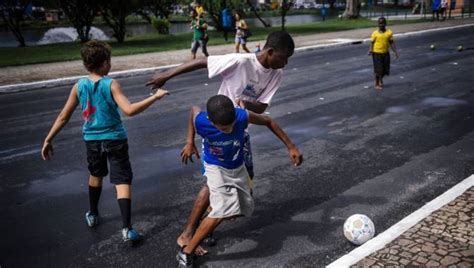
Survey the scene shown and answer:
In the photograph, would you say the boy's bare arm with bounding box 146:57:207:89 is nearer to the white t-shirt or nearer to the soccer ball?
the white t-shirt

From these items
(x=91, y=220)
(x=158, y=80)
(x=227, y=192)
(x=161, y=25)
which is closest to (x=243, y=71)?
(x=158, y=80)

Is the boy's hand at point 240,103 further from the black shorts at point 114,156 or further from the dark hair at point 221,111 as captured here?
the black shorts at point 114,156

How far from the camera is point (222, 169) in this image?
12.1ft

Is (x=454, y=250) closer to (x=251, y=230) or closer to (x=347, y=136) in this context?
(x=251, y=230)

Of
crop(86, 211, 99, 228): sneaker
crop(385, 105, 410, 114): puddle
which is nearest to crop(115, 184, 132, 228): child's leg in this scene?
crop(86, 211, 99, 228): sneaker

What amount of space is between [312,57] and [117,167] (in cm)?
1516

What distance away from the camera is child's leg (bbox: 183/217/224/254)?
3604mm

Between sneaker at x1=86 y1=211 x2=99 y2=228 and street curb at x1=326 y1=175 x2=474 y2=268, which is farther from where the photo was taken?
sneaker at x1=86 y1=211 x2=99 y2=228

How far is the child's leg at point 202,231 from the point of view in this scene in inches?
142

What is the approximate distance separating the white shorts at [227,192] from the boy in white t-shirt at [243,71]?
0.29 metres

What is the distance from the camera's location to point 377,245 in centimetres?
392

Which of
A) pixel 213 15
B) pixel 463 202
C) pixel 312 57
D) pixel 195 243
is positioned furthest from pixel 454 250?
pixel 213 15

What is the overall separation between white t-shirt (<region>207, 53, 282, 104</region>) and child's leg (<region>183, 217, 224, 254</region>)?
1129 mm

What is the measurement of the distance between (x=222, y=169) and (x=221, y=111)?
1.68ft
